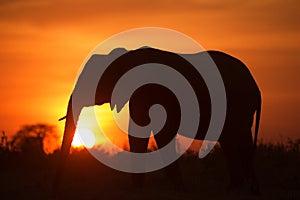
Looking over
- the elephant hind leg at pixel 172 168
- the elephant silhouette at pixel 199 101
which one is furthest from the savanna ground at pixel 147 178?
the elephant silhouette at pixel 199 101

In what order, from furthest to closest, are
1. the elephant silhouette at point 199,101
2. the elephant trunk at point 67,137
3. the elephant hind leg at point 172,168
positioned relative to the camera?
the elephant silhouette at point 199,101 → the elephant hind leg at point 172,168 → the elephant trunk at point 67,137

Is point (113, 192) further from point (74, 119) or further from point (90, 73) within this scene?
point (90, 73)

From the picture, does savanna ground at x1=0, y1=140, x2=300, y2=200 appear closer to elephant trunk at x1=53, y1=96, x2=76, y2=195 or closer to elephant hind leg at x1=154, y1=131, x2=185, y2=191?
elephant hind leg at x1=154, y1=131, x2=185, y2=191

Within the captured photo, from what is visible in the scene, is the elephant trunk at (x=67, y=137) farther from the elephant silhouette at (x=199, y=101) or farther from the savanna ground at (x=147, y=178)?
the savanna ground at (x=147, y=178)

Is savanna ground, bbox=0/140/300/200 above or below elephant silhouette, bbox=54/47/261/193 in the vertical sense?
below

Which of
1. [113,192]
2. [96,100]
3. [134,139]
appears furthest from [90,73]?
[113,192]

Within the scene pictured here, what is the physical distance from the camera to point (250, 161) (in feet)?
61.8

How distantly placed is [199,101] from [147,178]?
2.15 metres

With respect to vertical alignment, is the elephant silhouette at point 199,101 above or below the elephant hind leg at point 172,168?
above

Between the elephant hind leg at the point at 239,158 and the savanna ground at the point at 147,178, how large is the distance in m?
0.41

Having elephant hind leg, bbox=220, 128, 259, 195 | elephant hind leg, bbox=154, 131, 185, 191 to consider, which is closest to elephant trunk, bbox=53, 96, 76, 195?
elephant hind leg, bbox=154, 131, 185, 191

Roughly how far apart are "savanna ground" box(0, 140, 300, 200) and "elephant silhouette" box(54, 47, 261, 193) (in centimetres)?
67

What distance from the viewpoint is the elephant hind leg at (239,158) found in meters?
18.8

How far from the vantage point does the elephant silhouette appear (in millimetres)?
18766
